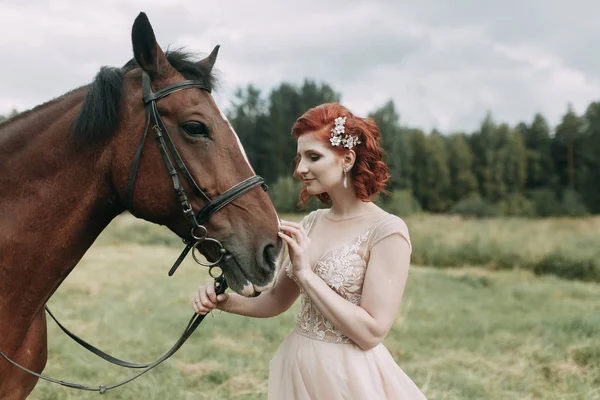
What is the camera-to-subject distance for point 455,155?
136ft

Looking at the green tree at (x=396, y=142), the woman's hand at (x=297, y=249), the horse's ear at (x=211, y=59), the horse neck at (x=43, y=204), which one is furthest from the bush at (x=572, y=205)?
the horse neck at (x=43, y=204)

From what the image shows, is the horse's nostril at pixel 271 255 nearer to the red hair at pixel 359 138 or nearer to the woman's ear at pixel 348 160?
the red hair at pixel 359 138

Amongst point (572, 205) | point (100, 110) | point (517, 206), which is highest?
point (100, 110)

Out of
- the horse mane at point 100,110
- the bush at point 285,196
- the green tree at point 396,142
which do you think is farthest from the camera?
the green tree at point 396,142

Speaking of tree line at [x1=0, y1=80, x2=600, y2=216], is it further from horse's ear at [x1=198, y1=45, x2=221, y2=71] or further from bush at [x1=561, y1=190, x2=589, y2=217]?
horse's ear at [x1=198, y1=45, x2=221, y2=71]

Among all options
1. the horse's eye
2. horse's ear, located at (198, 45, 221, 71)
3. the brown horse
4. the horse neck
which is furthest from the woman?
the horse neck

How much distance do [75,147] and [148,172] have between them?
320 mm

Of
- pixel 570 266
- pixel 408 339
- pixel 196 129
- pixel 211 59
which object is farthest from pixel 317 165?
pixel 570 266

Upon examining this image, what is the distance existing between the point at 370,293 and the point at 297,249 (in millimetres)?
347

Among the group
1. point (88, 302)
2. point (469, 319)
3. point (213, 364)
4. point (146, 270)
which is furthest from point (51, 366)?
point (146, 270)

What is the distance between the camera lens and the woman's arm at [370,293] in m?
2.14

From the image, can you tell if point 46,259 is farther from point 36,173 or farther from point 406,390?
point 406,390

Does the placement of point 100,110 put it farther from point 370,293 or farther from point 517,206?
point 517,206

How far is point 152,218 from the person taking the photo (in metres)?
2.31
